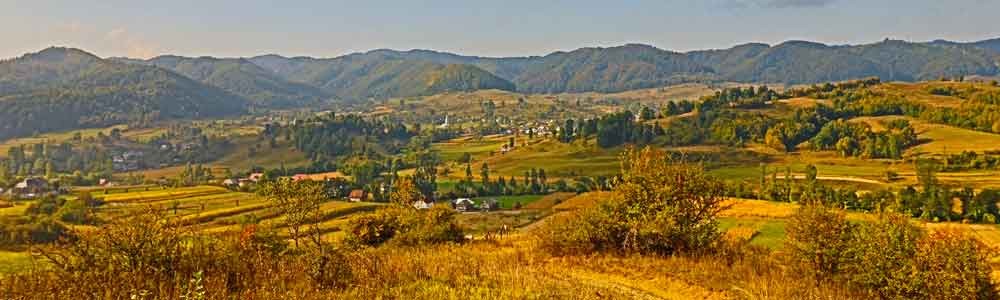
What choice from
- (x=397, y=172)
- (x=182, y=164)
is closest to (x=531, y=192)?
(x=397, y=172)

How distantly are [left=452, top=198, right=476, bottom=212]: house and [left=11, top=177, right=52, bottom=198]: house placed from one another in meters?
70.8

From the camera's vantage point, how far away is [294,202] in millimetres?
13281

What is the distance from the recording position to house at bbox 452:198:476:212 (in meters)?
88.2

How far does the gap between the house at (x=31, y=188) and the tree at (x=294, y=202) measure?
370ft

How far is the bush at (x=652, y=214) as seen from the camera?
17.2m

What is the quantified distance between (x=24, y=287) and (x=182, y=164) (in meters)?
169

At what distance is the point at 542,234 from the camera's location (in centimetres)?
1950

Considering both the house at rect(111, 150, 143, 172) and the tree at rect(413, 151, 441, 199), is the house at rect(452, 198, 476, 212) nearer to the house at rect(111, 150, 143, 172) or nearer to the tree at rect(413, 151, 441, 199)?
the tree at rect(413, 151, 441, 199)

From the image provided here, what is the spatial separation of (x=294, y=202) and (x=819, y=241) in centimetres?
1262

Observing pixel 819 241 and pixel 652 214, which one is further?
pixel 652 214

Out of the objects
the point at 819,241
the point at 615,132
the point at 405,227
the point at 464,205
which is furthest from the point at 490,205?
the point at 819,241

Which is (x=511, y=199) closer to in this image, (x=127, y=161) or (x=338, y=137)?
(x=338, y=137)

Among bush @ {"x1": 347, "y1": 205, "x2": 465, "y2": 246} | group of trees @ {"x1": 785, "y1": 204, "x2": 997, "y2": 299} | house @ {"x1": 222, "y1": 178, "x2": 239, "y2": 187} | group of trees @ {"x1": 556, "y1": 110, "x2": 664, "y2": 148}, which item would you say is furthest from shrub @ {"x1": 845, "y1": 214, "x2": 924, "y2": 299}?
group of trees @ {"x1": 556, "y1": 110, "x2": 664, "y2": 148}

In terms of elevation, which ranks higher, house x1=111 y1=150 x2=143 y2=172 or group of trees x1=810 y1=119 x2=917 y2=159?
group of trees x1=810 y1=119 x2=917 y2=159
